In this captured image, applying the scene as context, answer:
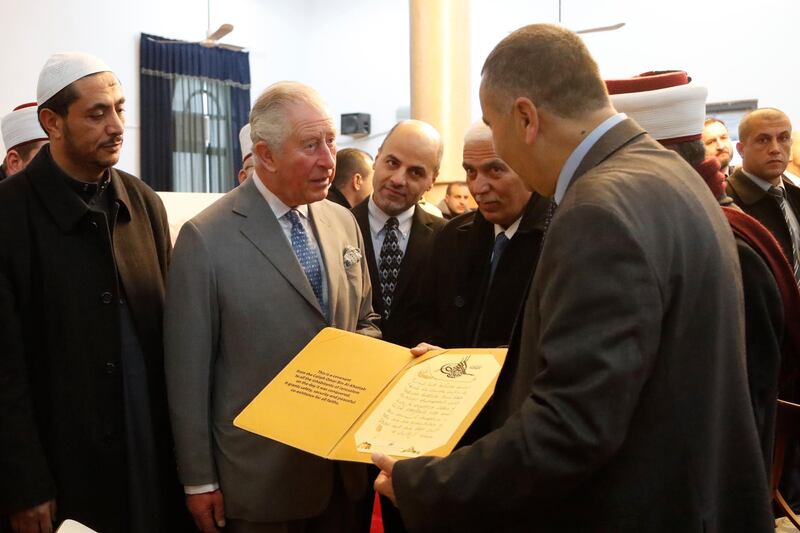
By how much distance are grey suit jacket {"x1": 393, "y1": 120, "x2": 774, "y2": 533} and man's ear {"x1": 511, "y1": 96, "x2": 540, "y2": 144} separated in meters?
0.11

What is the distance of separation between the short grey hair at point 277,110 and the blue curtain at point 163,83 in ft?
31.3

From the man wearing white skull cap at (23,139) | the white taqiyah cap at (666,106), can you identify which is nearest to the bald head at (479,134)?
the white taqiyah cap at (666,106)

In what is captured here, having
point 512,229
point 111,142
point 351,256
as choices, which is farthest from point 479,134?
point 111,142

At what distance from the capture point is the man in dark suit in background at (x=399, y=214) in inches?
134

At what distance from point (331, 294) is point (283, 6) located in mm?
12334

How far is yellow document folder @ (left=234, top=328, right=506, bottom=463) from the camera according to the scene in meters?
1.75

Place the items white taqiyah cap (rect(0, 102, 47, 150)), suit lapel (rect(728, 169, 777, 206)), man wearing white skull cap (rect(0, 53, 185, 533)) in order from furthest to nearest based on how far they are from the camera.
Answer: suit lapel (rect(728, 169, 777, 206))
white taqiyah cap (rect(0, 102, 47, 150))
man wearing white skull cap (rect(0, 53, 185, 533))

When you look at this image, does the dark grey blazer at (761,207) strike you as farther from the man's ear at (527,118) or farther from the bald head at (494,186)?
the man's ear at (527,118)

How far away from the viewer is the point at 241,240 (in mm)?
2422

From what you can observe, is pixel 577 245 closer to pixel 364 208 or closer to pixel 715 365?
pixel 715 365

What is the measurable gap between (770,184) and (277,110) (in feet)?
11.0

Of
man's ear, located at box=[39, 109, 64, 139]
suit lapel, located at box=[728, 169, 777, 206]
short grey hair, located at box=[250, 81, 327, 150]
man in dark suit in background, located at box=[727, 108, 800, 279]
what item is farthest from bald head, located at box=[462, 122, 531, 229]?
suit lapel, located at box=[728, 169, 777, 206]

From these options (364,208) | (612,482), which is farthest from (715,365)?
(364,208)

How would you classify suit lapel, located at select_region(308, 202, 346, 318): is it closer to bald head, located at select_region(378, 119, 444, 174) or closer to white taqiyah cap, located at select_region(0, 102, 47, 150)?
bald head, located at select_region(378, 119, 444, 174)
